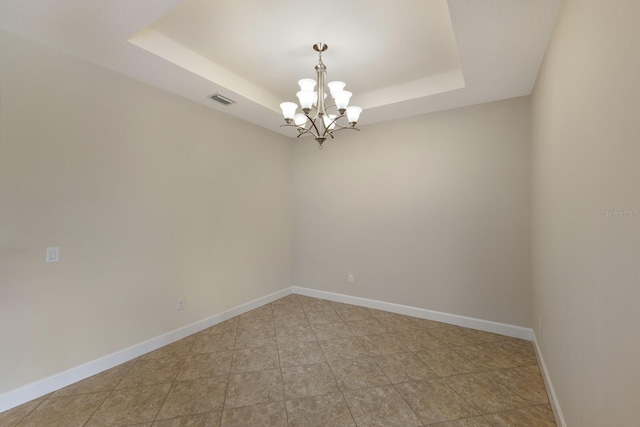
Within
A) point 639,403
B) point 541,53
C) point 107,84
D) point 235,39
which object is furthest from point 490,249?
point 107,84

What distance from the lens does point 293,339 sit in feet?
10.2

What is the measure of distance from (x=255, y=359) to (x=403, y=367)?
1.38m

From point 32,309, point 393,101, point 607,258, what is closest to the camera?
point 607,258

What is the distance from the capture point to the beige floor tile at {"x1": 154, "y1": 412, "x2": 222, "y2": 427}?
186cm

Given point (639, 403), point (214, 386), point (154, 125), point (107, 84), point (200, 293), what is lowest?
point (214, 386)

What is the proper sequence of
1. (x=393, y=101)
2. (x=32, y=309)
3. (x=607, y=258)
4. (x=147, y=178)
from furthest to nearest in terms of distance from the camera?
(x=393, y=101) → (x=147, y=178) → (x=32, y=309) → (x=607, y=258)

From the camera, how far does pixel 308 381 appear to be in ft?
7.69

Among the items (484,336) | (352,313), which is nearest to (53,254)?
(352,313)

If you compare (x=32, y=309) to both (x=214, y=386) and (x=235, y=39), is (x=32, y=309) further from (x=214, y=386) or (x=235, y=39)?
(x=235, y=39)

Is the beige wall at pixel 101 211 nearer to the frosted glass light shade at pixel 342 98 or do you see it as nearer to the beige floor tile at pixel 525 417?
the frosted glass light shade at pixel 342 98

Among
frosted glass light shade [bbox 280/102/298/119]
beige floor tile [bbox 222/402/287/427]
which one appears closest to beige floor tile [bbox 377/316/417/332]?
beige floor tile [bbox 222/402/287/427]

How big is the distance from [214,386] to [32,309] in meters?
1.49

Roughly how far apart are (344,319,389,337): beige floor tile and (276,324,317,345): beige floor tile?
51cm

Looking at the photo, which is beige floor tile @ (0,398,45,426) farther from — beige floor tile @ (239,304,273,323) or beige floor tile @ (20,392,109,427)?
beige floor tile @ (239,304,273,323)
